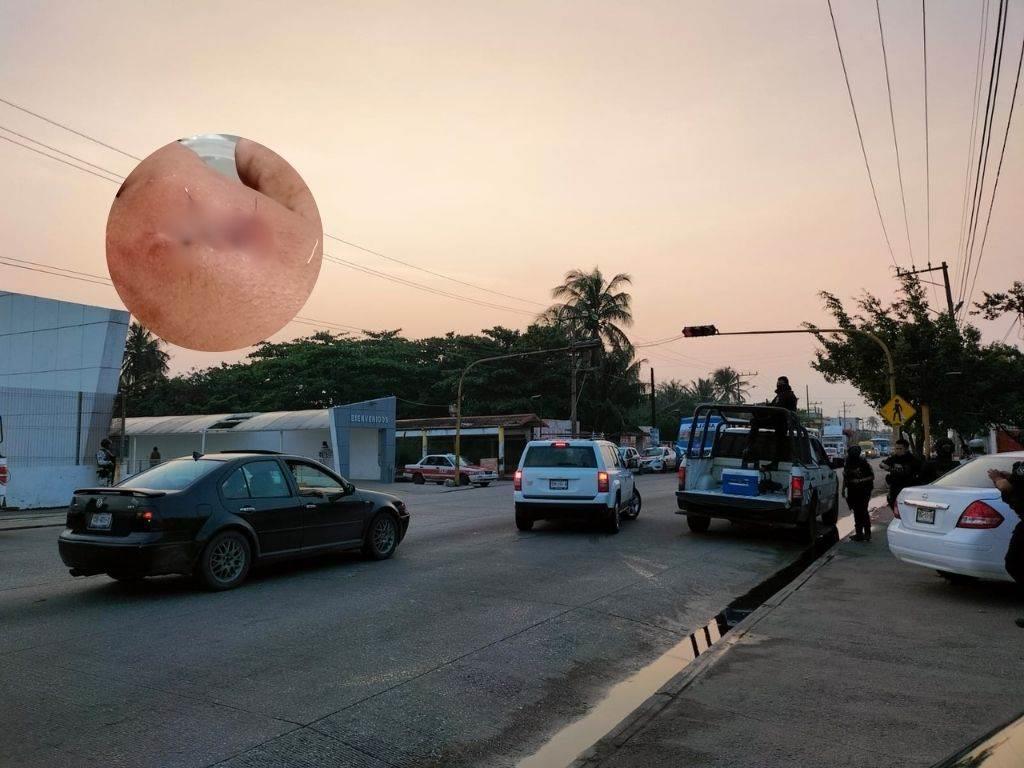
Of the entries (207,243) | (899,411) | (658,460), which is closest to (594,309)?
(658,460)

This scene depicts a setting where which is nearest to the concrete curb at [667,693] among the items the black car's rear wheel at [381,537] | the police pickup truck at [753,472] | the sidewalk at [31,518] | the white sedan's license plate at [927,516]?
the white sedan's license plate at [927,516]

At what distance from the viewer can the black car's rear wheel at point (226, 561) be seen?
8.16 meters

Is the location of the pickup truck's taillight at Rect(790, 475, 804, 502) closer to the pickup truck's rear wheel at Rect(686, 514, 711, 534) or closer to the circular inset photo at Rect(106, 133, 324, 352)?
the pickup truck's rear wheel at Rect(686, 514, 711, 534)

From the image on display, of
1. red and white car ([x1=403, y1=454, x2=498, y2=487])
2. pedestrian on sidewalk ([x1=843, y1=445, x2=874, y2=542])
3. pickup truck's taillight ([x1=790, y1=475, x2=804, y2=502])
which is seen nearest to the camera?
pickup truck's taillight ([x1=790, y1=475, x2=804, y2=502])

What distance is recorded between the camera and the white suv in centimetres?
1362

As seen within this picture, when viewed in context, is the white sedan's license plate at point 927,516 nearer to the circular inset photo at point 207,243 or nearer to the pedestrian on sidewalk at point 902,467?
the pedestrian on sidewalk at point 902,467

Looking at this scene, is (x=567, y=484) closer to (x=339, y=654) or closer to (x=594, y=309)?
(x=339, y=654)

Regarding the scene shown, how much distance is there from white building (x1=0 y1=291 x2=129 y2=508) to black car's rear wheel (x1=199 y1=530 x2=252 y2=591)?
14941 mm

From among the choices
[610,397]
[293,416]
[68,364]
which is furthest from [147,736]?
[610,397]

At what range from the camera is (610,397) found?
5559 centimetres

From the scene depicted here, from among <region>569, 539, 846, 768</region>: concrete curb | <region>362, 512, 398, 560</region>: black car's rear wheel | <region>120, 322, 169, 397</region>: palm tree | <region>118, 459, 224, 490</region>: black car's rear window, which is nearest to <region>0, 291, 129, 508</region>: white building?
<region>118, 459, 224, 490</region>: black car's rear window

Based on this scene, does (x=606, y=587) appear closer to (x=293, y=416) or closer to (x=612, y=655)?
(x=612, y=655)

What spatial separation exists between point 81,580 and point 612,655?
6.43 meters

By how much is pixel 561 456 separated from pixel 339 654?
852 cm
